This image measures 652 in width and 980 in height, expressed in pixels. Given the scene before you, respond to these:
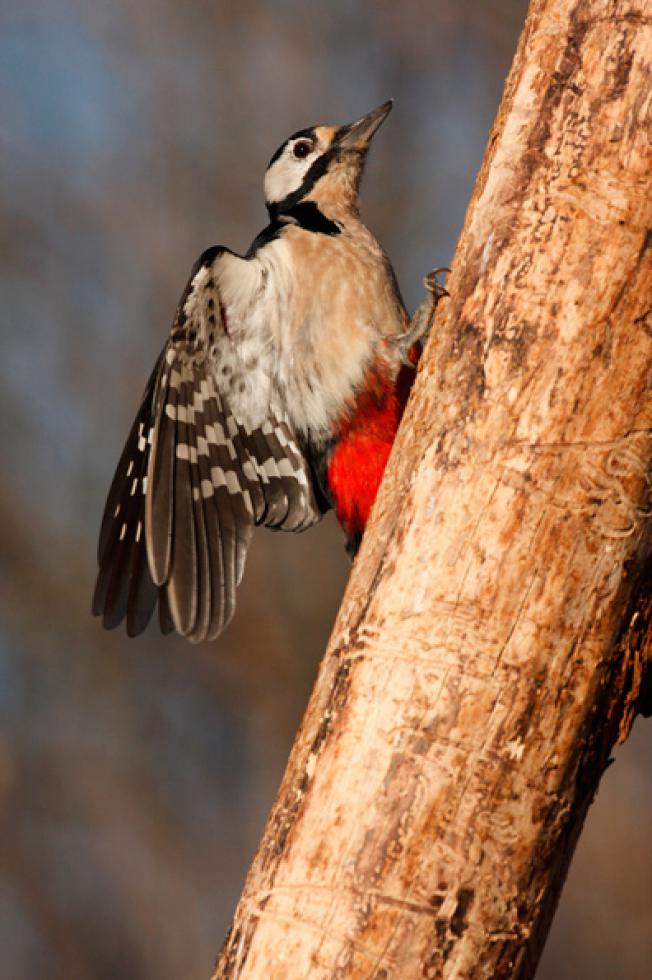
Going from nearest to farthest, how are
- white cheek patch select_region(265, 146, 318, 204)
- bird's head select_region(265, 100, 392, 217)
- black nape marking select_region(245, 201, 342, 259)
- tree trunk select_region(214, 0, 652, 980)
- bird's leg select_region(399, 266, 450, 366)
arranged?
1. tree trunk select_region(214, 0, 652, 980)
2. bird's leg select_region(399, 266, 450, 366)
3. black nape marking select_region(245, 201, 342, 259)
4. bird's head select_region(265, 100, 392, 217)
5. white cheek patch select_region(265, 146, 318, 204)

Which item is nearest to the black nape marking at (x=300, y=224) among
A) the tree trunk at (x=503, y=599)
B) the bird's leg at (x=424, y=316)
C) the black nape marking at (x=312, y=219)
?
the black nape marking at (x=312, y=219)

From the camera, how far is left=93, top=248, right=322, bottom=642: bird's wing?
3605mm

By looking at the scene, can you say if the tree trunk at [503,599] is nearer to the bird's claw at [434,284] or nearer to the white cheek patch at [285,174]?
the bird's claw at [434,284]

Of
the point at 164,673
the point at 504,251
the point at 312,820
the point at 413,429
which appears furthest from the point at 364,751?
the point at 164,673

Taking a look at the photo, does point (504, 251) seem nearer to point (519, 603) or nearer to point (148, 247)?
point (519, 603)

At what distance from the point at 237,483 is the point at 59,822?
3.03 metres

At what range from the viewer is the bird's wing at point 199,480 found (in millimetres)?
3605

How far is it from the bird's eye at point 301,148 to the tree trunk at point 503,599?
215 centimetres

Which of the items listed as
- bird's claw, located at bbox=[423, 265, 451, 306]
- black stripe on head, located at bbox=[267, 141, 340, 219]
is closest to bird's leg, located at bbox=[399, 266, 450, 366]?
bird's claw, located at bbox=[423, 265, 451, 306]

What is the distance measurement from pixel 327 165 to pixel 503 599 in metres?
2.70

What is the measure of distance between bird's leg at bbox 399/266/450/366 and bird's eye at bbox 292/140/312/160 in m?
1.27

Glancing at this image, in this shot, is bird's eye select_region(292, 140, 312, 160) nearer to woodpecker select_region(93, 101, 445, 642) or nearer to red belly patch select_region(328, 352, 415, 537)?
woodpecker select_region(93, 101, 445, 642)

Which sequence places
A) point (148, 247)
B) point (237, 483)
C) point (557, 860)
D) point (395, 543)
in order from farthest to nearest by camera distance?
point (148, 247) < point (237, 483) < point (395, 543) < point (557, 860)

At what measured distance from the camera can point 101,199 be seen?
6820mm
